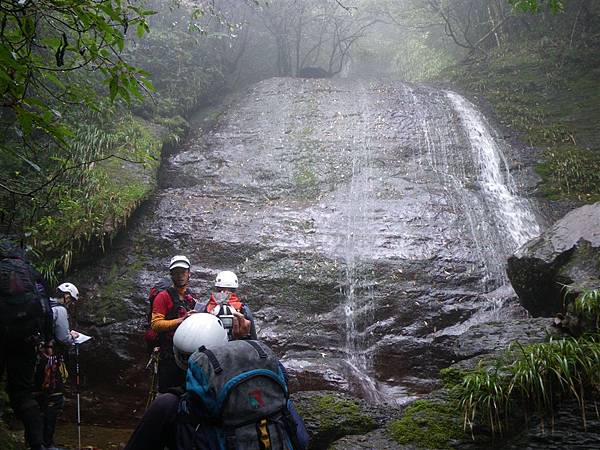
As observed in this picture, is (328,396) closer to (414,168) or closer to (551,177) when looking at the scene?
(414,168)

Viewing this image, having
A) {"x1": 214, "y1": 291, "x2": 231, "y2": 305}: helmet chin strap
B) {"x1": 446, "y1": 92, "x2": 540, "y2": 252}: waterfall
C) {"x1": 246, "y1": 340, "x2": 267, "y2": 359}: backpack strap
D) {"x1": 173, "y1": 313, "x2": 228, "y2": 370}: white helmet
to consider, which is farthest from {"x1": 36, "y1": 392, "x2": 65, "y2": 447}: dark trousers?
{"x1": 446, "y1": 92, "x2": 540, "y2": 252}: waterfall

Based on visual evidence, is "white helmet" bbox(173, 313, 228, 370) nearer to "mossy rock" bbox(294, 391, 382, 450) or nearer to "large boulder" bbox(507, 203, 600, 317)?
"mossy rock" bbox(294, 391, 382, 450)

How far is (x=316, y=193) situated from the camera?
10.4 m

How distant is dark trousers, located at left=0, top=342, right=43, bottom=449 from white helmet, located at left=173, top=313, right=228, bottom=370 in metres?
2.11

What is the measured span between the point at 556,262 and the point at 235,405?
5.63m

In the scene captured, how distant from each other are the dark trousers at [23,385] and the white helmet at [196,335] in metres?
2.11

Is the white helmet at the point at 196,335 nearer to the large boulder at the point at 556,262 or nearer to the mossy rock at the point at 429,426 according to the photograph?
the mossy rock at the point at 429,426

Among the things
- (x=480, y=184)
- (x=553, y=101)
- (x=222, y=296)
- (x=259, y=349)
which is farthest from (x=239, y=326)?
(x=553, y=101)

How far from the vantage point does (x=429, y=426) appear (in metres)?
3.83

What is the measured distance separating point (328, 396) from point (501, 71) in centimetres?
1405

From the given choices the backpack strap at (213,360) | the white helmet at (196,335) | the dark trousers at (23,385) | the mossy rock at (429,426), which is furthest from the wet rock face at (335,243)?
the backpack strap at (213,360)

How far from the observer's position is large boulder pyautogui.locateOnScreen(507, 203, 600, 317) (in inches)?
234

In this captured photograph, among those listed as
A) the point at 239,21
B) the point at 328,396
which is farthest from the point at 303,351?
the point at 239,21

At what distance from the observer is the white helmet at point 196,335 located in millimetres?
2531
